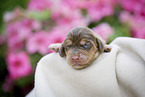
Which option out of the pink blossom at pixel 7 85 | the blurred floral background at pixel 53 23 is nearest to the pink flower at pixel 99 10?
the blurred floral background at pixel 53 23

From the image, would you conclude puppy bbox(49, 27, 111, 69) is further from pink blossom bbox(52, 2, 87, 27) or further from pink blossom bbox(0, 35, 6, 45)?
pink blossom bbox(0, 35, 6, 45)

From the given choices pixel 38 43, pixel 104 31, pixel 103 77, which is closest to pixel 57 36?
pixel 38 43

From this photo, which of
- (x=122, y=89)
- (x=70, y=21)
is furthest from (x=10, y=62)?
(x=122, y=89)

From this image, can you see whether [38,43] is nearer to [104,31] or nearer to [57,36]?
[57,36]

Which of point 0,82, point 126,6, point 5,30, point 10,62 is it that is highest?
point 126,6

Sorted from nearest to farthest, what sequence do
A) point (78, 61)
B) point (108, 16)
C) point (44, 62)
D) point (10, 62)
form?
point (78, 61), point (44, 62), point (10, 62), point (108, 16)

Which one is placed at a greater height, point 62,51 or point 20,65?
point 62,51

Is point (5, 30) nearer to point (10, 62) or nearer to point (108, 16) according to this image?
point (10, 62)
